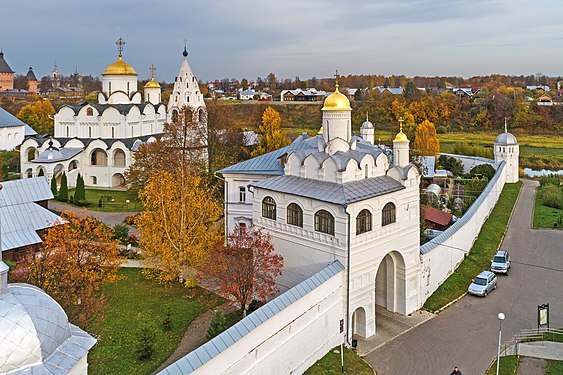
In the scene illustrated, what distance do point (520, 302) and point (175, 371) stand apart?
1310cm

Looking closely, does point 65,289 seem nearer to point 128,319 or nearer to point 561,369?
point 128,319

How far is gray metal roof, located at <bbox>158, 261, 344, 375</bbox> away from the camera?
817 centimetres

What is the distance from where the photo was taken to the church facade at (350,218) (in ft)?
44.8

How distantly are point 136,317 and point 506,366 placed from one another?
10.2 metres

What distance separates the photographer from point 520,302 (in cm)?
1670

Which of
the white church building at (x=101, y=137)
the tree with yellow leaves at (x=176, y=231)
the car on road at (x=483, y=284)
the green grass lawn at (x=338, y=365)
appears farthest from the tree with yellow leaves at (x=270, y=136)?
the green grass lawn at (x=338, y=365)

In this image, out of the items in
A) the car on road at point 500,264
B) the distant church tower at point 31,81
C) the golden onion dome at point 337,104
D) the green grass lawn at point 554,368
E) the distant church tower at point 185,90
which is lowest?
the green grass lawn at point 554,368

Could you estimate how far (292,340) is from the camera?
11.2 metres

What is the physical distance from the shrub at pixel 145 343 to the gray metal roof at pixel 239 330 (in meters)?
3.54

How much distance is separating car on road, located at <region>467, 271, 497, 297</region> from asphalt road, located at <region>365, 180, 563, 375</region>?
0.72 ft

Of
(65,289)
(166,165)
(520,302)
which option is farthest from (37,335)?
(166,165)

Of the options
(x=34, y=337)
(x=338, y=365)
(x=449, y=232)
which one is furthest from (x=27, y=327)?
(x=449, y=232)

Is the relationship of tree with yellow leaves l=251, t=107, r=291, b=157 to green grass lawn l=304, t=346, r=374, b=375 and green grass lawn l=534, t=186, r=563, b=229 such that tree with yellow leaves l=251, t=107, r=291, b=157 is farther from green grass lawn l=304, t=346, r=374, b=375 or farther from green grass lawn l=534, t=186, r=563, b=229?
green grass lawn l=304, t=346, r=374, b=375

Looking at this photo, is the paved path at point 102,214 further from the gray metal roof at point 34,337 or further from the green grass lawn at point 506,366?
the gray metal roof at point 34,337
